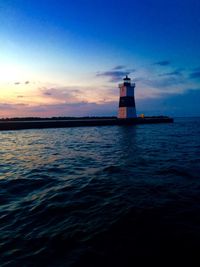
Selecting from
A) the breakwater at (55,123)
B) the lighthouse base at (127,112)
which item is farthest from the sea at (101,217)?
the lighthouse base at (127,112)

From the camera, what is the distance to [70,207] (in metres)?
6.39

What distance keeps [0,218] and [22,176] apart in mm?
4370

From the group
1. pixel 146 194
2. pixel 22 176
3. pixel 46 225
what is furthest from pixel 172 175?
pixel 22 176

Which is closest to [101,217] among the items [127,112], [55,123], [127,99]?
[55,123]

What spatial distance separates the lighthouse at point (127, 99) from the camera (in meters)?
47.9

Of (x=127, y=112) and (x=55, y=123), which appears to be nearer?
(x=55, y=123)

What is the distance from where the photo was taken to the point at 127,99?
48.2 meters

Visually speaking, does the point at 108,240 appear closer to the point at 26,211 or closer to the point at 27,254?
the point at 27,254

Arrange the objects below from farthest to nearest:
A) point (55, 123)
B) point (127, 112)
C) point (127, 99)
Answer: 1. point (127, 112)
2. point (127, 99)
3. point (55, 123)

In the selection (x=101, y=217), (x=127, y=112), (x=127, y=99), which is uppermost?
(x=127, y=99)

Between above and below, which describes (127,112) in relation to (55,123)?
above

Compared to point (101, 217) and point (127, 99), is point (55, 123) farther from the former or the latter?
point (101, 217)

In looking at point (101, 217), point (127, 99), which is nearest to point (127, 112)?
point (127, 99)

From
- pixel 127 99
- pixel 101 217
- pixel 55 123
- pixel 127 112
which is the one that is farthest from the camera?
pixel 127 112
